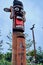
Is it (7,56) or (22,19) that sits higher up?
(22,19)

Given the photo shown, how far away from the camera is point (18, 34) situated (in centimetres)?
560

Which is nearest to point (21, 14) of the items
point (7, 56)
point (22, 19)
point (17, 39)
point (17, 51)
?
point (22, 19)

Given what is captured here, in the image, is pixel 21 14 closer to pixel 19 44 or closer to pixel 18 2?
pixel 18 2

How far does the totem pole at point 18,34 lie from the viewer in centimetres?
529

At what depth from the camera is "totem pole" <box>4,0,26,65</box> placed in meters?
5.29

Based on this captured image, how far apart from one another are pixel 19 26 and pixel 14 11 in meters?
0.44

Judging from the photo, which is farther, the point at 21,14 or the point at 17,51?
the point at 21,14

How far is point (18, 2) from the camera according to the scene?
18.5 feet

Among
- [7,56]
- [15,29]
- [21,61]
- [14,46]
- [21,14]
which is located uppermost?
[21,14]

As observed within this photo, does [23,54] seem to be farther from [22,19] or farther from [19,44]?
[22,19]

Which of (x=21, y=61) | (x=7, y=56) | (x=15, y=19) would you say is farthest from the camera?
(x=7, y=56)

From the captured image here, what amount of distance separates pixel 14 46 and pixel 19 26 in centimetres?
56

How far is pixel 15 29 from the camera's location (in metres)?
5.65

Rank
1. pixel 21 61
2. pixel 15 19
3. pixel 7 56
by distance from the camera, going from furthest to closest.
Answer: pixel 7 56
pixel 15 19
pixel 21 61
